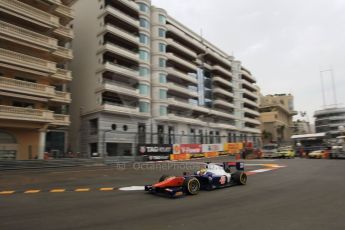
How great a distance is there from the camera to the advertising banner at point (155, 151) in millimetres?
35188

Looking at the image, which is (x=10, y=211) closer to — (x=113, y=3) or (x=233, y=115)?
(x=113, y=3)

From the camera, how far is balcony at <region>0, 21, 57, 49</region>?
3011 cm

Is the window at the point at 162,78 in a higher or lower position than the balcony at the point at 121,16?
lower

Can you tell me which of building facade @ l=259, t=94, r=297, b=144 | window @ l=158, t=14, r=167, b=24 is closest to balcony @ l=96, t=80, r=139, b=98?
window @ l=158, t=14, r=167, b=24

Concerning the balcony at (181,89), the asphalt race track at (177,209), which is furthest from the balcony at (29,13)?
the balcony at (181,89)

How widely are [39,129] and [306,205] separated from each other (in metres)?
29.5

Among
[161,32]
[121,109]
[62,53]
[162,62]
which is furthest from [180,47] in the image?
[62,53]

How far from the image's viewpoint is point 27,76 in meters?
33.2

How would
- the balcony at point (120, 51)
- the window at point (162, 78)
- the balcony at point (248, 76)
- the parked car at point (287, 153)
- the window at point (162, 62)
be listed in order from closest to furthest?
1. the parked car at point (287, 153)
2. the balcony at point (120, 51)
3. the window at point (162, 78)
4. the window at point (162, 62)
5. the balcony at point (248, 76)

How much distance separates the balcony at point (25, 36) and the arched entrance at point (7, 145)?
9707 mm

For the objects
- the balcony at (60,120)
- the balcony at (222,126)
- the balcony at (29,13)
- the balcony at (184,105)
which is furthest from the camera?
the balcony at (222,126)

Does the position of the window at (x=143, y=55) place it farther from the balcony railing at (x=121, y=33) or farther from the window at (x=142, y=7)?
the window at (x=142, y=7)

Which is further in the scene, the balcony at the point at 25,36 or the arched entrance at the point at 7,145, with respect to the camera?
the arched entrance at the point at 7,145

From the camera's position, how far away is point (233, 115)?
8438cm
